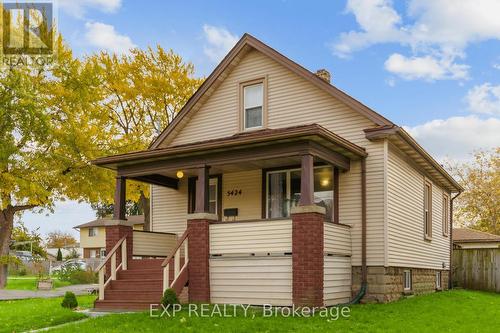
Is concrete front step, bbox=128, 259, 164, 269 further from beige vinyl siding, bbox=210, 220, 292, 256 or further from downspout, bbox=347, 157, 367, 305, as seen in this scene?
downspout, bbox=347, 157, 367, 305

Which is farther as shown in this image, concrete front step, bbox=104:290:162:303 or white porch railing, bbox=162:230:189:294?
concrete front step, bbox=104:290:162:303

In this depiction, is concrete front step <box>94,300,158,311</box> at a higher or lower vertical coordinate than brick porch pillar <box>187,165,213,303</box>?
lower

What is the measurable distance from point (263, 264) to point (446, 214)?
1264cm

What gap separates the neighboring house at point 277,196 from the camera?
40.9 ft

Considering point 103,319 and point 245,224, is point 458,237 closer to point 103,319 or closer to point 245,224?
point 245,224

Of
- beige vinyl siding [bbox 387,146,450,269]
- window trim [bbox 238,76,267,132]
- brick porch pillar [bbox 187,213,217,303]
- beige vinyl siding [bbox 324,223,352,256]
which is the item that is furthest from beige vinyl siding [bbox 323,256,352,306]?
window trim [bbox 238,76,267,132]

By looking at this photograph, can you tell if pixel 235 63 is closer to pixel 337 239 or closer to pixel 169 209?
pixel 169 209

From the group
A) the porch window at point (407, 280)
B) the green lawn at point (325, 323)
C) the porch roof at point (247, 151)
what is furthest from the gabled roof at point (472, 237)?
the porch roof at point (247, 151)

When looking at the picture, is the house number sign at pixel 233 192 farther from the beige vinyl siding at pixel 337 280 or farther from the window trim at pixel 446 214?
the window trim at pixel 446 214

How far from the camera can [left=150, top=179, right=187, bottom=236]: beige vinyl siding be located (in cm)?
1741

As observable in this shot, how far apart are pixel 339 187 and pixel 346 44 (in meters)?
13.2

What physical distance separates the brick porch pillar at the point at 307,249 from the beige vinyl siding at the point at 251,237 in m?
0.35

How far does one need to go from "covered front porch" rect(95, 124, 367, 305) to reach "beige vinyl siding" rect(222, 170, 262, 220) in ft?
0.12

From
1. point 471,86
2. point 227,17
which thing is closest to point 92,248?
point 471,86
